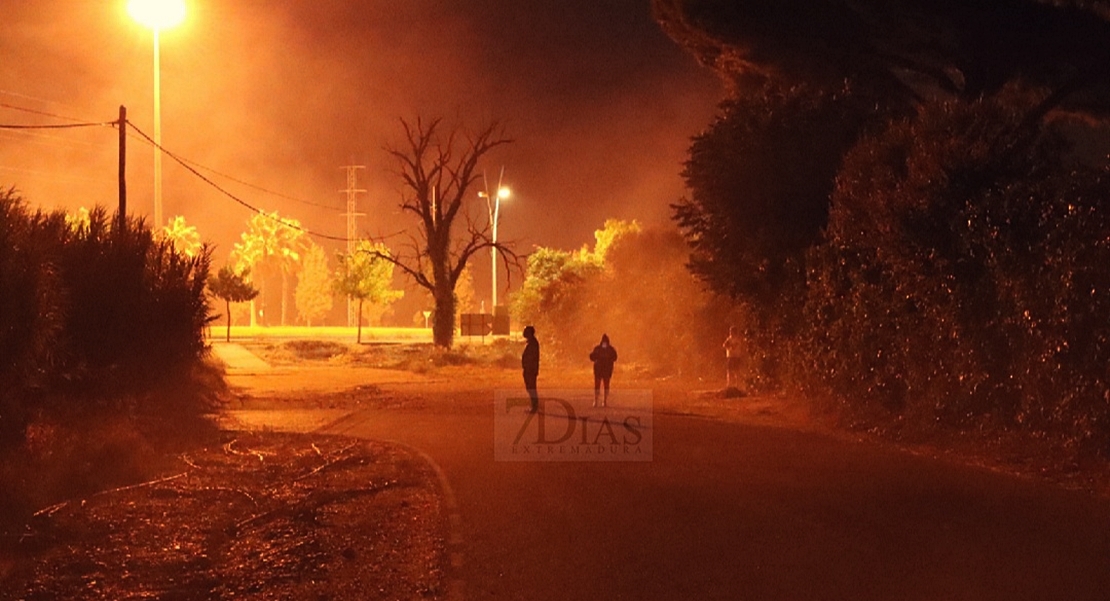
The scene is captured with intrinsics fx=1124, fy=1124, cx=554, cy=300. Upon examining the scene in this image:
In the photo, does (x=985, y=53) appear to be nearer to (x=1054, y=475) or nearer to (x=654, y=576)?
(x=1054, y=475)

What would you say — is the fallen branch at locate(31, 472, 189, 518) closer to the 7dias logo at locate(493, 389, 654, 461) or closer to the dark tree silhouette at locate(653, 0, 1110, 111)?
the 7dias logo at locate(493, 389, 654, 461)

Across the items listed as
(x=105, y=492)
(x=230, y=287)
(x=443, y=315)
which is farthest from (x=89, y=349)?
(x=230, y=287)

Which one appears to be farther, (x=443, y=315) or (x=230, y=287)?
(x=230, y=287)

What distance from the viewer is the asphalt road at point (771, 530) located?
7703mm

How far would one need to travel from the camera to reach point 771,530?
9.49 meters

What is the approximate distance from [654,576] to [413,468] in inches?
270

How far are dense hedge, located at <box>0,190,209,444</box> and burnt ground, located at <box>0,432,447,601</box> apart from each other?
6.51 feet

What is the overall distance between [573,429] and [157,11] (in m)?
15.8

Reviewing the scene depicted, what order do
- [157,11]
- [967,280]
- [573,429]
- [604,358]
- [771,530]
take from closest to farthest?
1. [771,530]
2. [967,280]
3. [573,429]
4. [604,358]
5. [157,11]

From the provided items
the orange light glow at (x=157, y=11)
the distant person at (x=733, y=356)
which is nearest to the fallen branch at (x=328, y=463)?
the distant person at (x=733, y=356)

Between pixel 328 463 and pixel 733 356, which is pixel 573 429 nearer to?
pixel 328 463

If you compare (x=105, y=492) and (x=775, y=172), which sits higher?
(x=775, y=172)

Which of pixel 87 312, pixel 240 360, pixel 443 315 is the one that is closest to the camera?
pixel 87 312

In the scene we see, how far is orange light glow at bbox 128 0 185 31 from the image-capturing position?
26516 mm
